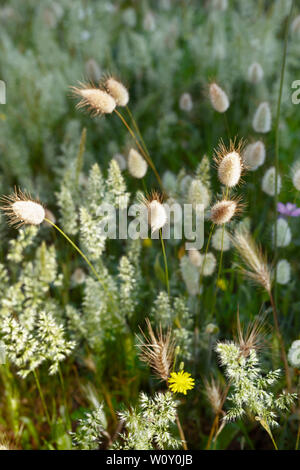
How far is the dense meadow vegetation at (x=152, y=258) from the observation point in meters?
1.03

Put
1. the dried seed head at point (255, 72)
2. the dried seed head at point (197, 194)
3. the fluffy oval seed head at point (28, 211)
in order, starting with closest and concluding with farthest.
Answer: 1. the fluffy oval seed head at point (28, 211)
2. the dried seed head at point (197, 194)
3. the dried seed head at point (255, 72)

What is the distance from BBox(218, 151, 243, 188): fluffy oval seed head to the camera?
0.99 metres

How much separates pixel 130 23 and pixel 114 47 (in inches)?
11.4

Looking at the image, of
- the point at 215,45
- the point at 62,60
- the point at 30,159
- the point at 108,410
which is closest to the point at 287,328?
the point at 108,410

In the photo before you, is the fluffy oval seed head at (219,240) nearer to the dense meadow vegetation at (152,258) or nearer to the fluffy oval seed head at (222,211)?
the dense meadow vegetation at (152,258)

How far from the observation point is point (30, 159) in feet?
7.31

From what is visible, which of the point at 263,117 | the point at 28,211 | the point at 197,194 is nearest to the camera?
the point at 28,211

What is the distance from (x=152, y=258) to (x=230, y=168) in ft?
2.47

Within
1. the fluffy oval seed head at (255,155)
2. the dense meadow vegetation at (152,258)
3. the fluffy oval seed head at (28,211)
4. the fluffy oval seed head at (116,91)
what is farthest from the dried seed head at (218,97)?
the fluffy oval seed head at (28,211)

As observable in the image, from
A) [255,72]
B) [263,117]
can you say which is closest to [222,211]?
[263,117]

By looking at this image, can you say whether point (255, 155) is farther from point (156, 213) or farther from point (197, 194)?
point (156, 213)

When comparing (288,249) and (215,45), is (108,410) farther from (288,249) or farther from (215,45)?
(215,45)

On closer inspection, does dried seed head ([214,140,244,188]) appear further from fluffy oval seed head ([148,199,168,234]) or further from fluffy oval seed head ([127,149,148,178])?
fluffy oval seed head ([127,149,148,178])

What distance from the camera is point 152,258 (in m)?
1.70
